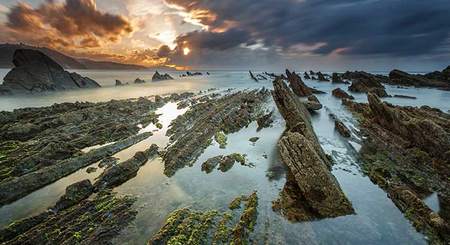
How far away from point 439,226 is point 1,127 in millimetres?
34821

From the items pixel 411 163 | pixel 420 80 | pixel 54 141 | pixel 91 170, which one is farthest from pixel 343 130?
pixel 420 80

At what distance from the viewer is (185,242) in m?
9.12

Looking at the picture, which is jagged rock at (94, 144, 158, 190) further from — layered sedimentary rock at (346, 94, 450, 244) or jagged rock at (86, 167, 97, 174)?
layered sedimentary rock at (346, 94, 450, 244)

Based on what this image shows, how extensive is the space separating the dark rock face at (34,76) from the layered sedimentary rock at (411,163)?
7254 cm

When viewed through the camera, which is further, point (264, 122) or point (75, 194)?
point (264, 122)

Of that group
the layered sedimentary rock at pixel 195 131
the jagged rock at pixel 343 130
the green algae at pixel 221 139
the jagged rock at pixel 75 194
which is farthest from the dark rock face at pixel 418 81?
the jagged rock at pixel 75 194

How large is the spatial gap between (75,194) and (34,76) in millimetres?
68693

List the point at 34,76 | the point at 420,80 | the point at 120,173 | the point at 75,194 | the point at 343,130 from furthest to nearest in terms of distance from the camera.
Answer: the point at 420,80 → the point at 34,76 → the point at 343,130 → the point at 120,173 → the point at 75,194

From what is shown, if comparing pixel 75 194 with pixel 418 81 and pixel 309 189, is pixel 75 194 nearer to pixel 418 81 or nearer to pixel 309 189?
pixel 309 189

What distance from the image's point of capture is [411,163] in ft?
52.0

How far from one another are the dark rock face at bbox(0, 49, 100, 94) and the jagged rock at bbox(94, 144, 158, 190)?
58.3 m

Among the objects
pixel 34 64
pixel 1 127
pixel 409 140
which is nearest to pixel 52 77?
pixel 34 64

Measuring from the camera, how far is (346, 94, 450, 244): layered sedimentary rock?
10355mm

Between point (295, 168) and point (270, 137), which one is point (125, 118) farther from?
point (295, 168)
